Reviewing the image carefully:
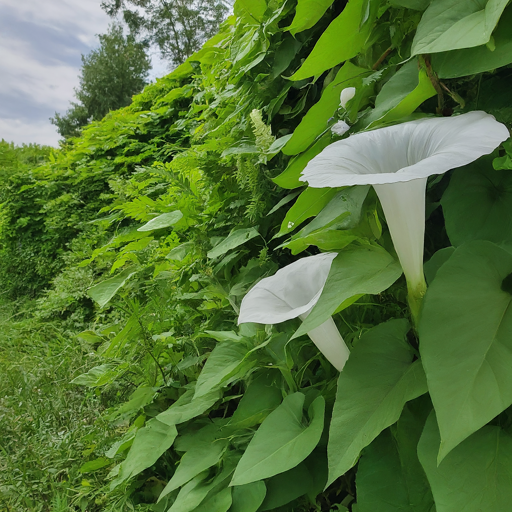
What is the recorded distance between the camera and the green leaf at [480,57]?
0.41 metres

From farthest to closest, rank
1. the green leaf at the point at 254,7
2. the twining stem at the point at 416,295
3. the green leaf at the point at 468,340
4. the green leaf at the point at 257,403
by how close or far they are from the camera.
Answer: the green leaf at the point at 254,7 < the green leaf at the point at 257,403 < the twining stem at the point at 416,295 < the green leaf at the point at 468,340

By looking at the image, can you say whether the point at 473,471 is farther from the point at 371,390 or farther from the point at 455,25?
the point at 455,25

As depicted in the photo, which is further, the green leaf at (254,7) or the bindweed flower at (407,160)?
the green leaf at (254,7)

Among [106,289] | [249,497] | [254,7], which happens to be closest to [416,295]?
[249,497]

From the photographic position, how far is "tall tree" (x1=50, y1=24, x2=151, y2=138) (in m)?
15.0

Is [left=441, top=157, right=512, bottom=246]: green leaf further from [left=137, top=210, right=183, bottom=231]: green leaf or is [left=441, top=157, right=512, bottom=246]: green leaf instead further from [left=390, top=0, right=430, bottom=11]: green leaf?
[left=137, top=210, right=183, bottom=231]: green leaf

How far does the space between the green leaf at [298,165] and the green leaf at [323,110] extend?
3cm

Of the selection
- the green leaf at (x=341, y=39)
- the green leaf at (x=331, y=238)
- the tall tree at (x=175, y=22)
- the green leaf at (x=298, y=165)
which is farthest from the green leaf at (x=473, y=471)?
the tall tree at (x=175, y=22)

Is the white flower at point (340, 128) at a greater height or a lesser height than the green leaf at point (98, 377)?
greater

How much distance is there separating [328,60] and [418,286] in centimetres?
42

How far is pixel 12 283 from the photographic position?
13.6 feet

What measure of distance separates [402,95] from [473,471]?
47cm

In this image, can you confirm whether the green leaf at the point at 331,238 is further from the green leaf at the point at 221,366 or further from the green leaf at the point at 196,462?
the green leaf at the point at 196,462

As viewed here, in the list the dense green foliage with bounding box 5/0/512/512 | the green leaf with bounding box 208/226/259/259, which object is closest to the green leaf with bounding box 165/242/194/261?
the dense green foliage with bounding box 5/0/512/512
